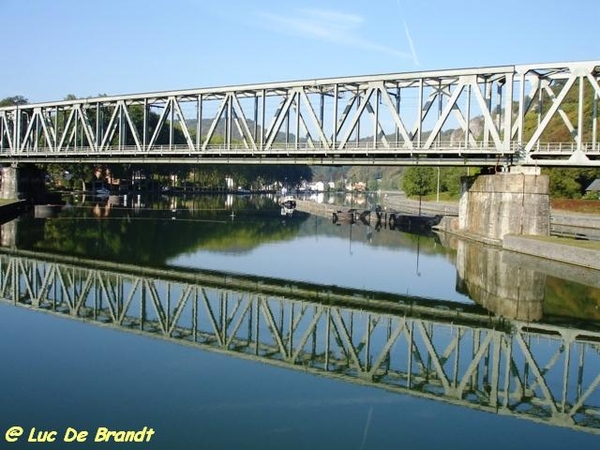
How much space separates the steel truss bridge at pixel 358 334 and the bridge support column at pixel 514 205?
886 inches

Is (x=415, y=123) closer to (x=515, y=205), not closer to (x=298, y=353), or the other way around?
(x=515, y=205)

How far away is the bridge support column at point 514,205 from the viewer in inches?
2084

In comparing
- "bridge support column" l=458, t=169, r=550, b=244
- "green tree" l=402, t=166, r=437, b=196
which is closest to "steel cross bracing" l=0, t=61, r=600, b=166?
"bridge support column" l=458, t=169, r=550, b=244

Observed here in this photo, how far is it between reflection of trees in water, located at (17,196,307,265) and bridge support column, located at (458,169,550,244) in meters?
20.7

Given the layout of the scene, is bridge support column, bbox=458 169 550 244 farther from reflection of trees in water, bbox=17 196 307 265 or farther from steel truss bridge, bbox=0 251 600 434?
steel truss bridge, bbox=0 251 600 434

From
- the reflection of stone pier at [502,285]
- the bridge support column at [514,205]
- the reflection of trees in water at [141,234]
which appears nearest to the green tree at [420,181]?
the reflection of trees in water at [141,234]

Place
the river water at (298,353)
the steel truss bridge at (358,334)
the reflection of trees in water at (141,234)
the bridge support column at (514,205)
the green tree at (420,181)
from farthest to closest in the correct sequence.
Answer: the green tree at (420,181)
the bridge support column at (514,205)
the reflection of trees in water at (141,234)
the steel truss bridge at (358,334)
the river water at (298,353)

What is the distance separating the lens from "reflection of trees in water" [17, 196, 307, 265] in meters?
51.0

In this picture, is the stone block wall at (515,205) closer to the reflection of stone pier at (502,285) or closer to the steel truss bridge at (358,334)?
the reflection of stone pier at (502,285)

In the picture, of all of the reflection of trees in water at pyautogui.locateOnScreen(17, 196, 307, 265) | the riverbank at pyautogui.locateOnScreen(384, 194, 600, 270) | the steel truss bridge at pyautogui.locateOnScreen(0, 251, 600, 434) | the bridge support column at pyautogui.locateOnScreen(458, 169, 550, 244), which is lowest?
the steel truss bridge at pyautogui.locateOnScreen(0, 251, 600, 434)

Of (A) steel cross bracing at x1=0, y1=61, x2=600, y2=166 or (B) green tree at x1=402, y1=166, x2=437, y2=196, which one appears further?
(B) green tree at x1=402, y1=166, x2=437, y2=196

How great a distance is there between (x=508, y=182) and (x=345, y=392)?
3979cm

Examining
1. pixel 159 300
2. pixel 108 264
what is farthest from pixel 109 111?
pixel 159 300

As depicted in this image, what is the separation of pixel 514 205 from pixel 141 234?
111ft
